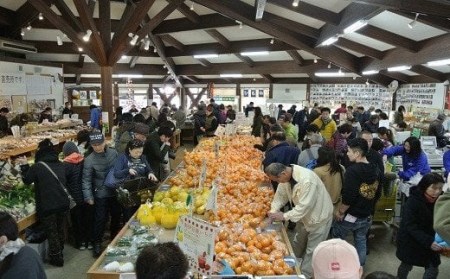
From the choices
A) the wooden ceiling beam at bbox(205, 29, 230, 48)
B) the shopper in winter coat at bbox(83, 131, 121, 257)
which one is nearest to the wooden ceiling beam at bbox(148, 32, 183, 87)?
the wooden ceiling beam at bbox(205, 29, 230, 48)

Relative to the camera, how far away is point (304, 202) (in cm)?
357

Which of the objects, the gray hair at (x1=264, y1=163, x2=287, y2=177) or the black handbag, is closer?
the gray hair at (x1=264, y1=163, x2=287, y2=177)

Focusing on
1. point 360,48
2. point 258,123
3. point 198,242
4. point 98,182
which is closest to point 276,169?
point 198,242

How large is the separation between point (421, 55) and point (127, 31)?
6.67 metres

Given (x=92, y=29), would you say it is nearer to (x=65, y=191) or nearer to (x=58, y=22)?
(x=58, y=22)

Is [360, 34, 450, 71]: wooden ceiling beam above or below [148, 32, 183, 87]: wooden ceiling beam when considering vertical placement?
below

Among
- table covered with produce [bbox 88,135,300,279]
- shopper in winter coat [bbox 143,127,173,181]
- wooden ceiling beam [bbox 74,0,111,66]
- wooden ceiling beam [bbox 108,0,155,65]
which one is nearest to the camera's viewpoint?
table covered with produce [bbox 88,135,300,279]

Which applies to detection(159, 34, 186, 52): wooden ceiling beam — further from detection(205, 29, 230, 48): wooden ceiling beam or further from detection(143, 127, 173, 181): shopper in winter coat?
detection(143, 127, 173, 181): shopper in winter coat

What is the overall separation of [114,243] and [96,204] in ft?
5.73

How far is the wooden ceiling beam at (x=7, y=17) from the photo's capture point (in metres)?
10.9

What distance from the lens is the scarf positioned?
2292mm

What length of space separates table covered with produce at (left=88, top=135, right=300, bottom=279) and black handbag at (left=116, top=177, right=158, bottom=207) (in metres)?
0.12

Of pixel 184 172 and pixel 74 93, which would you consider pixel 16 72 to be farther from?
pixel 184 172

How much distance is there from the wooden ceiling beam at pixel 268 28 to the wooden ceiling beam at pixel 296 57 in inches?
99.6
